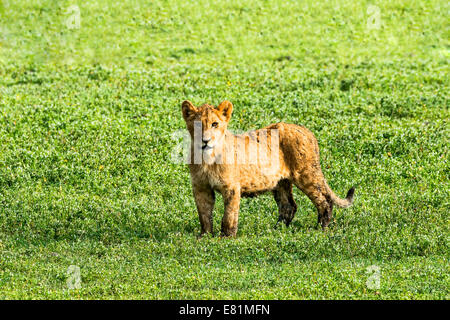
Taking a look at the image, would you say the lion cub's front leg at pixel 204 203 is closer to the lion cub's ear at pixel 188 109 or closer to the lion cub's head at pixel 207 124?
the lion cub's head at pixel 207 124

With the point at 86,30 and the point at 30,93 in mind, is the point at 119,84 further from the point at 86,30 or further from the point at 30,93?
the point at 86,30

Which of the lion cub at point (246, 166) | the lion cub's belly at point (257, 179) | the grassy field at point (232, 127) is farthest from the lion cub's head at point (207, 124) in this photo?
the grassy field at point (232, 127)

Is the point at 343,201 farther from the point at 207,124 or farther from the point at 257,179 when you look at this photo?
the point at 207,124

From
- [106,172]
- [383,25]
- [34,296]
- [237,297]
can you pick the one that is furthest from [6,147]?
[383,25]

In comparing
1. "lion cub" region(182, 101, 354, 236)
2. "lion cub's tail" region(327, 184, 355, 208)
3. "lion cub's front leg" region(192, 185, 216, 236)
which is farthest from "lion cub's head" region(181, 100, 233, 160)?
"lion cub's tail" region(327, 184, 355, 208)

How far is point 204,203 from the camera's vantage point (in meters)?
12.4

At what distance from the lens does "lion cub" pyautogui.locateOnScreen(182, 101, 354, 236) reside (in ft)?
38.9

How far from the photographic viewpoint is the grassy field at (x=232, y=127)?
433 inches

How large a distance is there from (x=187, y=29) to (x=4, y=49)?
225 inches

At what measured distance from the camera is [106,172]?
1619 centimetres

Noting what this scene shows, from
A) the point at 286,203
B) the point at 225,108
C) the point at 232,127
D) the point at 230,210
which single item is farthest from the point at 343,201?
the point at 232,127

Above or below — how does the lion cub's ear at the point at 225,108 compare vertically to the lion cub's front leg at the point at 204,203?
above

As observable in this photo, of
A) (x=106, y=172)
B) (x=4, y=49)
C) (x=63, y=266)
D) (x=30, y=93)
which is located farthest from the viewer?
(x=4, y=49)

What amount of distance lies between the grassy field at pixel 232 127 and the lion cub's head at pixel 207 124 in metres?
1.47
